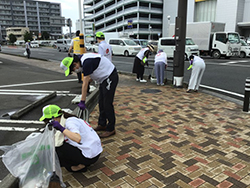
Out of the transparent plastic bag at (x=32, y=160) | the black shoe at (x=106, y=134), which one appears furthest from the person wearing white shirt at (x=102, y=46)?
the transparent plastic bag at (x=32, y=160)

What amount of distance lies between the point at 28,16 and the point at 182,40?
404 ft

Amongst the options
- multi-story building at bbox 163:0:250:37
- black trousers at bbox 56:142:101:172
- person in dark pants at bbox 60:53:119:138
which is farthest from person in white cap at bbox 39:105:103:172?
multi-story building at bbox 163:0:250:37

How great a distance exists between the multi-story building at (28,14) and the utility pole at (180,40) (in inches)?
4334

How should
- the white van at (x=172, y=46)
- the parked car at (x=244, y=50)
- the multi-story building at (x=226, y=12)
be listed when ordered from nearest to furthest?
the white van at (x=172, y=46)
the parked car at (x=244, y=50)
the multi-story building at (x=226, y=12)

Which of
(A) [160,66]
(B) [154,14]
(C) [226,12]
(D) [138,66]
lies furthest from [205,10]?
(A) [160,66]

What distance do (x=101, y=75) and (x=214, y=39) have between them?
17.7 metres

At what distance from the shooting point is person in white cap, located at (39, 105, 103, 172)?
2391 millimetres

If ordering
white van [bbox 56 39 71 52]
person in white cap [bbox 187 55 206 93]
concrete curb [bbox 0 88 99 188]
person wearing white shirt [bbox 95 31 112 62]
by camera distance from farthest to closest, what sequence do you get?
white van [bbox 56 39 71 52] < person in white cap [bbox 187 55 206 93] < person wearing white shirt [bbox 95 31 112 62] < concrete curb [bbox 0 88 99 188]

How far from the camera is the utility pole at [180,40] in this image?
721cm

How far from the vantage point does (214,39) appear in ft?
61.1

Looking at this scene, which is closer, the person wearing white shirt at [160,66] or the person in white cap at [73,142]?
the person in white cap at [73,142]

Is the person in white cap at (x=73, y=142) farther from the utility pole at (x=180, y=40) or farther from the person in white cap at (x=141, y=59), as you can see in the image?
the person in white cap at (x=141, y=59)

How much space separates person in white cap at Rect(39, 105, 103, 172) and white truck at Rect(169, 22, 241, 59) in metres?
18.0

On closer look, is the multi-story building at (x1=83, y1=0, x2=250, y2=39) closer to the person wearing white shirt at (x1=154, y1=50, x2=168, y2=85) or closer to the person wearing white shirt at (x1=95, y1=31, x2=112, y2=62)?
the person wearing white shirt at (x1=154, y1=50, x2=168, y2=85)
